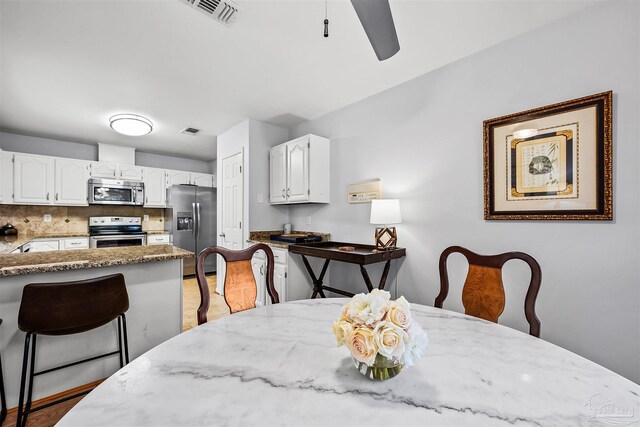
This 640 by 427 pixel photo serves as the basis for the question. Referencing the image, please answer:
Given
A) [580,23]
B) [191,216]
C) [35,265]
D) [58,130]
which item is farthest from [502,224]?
[58,130]

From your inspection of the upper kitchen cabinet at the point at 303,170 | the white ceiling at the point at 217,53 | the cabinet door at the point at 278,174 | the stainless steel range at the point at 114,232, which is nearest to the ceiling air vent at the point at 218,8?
the white ceiling at the point at 217,53

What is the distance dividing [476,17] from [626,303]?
2.02 meters

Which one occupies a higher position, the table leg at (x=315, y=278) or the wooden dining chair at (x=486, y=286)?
the wooden dining chair at (x=486, y=286)

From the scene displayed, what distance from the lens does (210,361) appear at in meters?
0.83

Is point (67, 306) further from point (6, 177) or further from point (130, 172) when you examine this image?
point (130, 172)

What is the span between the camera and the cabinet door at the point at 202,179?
5668 millimetres

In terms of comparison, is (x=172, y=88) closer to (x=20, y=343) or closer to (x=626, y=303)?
(x=20, y=343)

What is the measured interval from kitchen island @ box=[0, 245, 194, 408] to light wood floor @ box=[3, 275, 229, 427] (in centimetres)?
10

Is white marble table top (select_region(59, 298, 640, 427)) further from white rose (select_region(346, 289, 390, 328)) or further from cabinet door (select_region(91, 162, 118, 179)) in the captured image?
cabinet door (select_region(91, 162, 118, 179))

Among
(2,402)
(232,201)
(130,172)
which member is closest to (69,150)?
(130,172)

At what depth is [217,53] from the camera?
221 centimetres

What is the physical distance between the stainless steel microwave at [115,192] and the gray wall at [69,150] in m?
0.68

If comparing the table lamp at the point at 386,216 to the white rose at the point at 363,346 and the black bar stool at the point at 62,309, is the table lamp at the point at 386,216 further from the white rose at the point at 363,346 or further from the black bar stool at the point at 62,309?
the black bar stool at the point at 62,309

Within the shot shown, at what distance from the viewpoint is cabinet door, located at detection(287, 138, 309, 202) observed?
329cm
